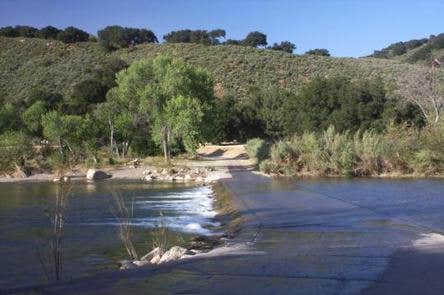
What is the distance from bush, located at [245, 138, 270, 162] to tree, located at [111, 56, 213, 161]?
13.7 feet

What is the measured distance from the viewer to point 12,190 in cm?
3606

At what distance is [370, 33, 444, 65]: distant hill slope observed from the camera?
381ft

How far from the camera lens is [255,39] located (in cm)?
12312

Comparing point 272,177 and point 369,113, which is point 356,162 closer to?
point 272,177

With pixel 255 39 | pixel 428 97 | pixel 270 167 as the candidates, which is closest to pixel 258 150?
pixel 270 167

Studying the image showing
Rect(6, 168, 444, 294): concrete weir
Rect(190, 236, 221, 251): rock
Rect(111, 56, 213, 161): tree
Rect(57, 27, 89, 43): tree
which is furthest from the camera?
Rect(57, 27, 89, 43): tree

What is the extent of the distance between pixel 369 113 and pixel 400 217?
2958 centimetres

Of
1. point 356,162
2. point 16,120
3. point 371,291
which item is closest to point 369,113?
point 356,162

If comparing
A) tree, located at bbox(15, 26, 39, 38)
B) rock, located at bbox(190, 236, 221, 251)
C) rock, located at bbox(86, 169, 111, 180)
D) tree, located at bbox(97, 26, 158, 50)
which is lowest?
rock, located at bbox(86, 169, 111, 180)

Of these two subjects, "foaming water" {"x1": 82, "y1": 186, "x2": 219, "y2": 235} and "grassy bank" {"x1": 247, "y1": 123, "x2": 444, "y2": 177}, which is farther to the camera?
"grassy bank" {"x1": 247, "y1": 123, "x2": 444, "y2": 177}

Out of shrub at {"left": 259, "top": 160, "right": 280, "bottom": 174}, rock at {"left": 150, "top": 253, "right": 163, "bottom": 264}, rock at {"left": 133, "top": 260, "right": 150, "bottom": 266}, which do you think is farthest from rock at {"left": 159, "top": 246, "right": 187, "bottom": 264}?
shrub at {"left": 259, "top": 160, "right": 280, "bottom": 174}

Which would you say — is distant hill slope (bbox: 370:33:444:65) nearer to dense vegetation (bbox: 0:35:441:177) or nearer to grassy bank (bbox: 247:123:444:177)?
dense vegetation (bbox: 0:35:441:177)

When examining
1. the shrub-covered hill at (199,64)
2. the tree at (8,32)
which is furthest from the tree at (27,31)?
the shrub-covered hill at (199,64)

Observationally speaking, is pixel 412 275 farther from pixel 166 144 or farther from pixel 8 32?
pixel 8 32
